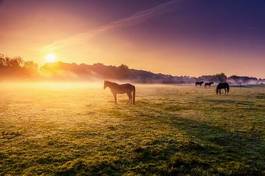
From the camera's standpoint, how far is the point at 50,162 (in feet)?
37.3

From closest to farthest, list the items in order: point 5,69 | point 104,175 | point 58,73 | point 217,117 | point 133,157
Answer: point 104,175, point 133,157, point 217,117, point 5,69, point 58,73

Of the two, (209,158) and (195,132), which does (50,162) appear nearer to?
(209,158)

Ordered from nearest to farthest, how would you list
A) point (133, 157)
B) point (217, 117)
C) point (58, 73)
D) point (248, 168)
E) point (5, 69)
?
point (248, 168)
point (133, 157)
point (217, 117)
point (5, 69)
point (58, 73)

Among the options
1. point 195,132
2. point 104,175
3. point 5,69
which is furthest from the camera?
point 5,69

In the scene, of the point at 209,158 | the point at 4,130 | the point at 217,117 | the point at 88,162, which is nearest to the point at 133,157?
the point at 88,162

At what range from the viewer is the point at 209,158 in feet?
39.2

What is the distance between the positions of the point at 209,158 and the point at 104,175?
4796mm

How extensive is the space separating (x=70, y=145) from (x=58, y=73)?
16021 cm

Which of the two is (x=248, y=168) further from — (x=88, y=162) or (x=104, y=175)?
(x=88, y=162)

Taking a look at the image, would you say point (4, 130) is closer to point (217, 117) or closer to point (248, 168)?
point (248, 168)

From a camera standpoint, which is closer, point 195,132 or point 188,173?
point 188,173

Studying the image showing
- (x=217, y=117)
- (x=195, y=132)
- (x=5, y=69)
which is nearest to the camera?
(x=195, y=132)

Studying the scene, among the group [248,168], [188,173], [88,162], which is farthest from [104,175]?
[248,168]

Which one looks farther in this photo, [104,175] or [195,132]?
[195,132]
